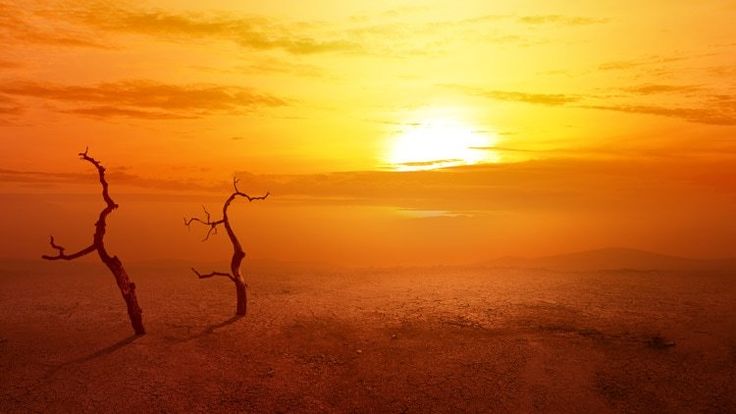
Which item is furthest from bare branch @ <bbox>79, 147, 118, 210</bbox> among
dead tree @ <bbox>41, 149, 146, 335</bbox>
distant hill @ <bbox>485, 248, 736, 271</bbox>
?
distant hill @ <bbox>485, 248, 736, 271</bbox>

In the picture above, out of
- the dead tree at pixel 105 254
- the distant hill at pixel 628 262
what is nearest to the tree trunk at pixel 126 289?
the dead tree at pixel 105 254

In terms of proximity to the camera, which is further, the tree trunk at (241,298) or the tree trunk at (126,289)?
the tree trunk at (241,298)

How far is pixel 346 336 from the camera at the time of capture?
58.6ft

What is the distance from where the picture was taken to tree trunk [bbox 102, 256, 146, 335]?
17.6 meters

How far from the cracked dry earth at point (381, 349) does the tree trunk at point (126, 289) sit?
0.56 metres

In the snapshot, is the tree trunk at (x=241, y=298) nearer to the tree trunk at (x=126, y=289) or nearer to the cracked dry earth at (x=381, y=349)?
the cracked dry earth at (x=381, y=349)

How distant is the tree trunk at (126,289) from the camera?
17.6 m

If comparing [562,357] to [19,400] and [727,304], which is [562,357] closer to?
[727,304]

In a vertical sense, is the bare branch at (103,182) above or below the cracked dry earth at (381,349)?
above

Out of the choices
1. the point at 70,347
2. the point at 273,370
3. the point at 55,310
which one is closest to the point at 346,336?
the point at 273,370

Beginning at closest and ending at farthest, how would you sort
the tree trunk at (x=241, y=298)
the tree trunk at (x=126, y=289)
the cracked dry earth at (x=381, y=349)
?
the cracked dry earth at (x=381, y=349), the tree trunk at (x=126, y=289), the tree trunk at (x=241, y=298)

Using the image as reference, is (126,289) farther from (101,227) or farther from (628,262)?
(628,262)

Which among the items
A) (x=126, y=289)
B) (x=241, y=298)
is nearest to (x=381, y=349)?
(x=241, y=298)

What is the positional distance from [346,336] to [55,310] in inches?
479
